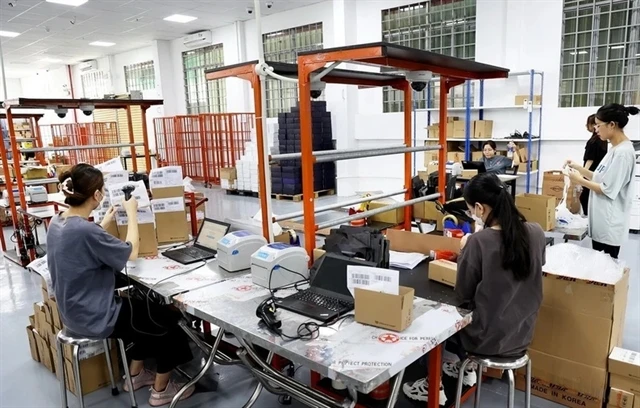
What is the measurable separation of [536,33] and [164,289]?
6.26m

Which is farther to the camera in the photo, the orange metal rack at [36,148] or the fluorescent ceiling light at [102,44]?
the fluorescent ceiling light at [102,44]

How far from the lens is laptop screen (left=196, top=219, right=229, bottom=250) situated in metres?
2.85

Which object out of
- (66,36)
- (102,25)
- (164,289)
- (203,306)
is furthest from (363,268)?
(66,36)

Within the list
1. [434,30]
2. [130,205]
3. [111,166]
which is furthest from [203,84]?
[130,205]

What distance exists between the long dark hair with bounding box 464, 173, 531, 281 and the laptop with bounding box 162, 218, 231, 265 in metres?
1.56

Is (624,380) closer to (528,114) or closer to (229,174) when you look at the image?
(528,114)

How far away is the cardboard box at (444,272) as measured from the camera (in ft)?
7.06

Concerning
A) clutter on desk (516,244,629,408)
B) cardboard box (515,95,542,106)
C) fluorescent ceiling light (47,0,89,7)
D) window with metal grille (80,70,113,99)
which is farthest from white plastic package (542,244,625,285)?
window with metal grille (80,70,113,99)

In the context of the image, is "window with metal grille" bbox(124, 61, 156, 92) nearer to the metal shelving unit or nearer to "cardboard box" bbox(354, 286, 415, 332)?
the metal shelving unit

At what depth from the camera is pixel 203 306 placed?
6.51 feet

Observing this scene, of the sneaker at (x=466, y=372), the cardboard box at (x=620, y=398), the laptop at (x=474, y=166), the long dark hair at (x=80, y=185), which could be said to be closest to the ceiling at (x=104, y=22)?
the laptop at (x=474, y=166)

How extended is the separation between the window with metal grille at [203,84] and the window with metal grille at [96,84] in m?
3.58

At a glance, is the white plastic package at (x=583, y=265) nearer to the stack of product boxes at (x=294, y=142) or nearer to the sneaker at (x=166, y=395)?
the sneaker at (x=166, y=395)

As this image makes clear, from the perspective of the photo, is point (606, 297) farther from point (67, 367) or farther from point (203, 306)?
point (67, 367)
